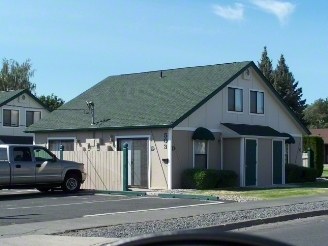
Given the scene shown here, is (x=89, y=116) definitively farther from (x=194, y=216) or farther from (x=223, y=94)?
(x=194, y=216)

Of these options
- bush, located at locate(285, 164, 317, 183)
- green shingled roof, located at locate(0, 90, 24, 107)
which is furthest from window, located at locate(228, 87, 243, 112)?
green shingled roof, located at locate(0, 90, 24, 107)

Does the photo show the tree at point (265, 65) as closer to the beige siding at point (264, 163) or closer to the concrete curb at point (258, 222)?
the beige siding at point (264, 163)

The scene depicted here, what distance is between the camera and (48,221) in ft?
48.1

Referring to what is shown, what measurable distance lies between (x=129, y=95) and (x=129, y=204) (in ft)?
39.7

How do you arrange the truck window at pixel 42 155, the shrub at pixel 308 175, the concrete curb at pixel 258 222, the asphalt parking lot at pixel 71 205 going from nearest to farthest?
the concrete curb at pixel 258 222 → the asphalt parking lot at pixel 71 205 → the truck window at pixel 42 155 → the shrub at pixel 308 175

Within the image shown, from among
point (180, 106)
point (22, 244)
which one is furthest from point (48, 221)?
point (180, 106)

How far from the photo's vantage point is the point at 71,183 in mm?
23828

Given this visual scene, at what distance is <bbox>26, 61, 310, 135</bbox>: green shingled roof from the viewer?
87.7 ft

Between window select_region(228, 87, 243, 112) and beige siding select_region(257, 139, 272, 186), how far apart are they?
6.36 feet

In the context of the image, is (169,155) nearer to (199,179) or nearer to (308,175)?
(199,179)

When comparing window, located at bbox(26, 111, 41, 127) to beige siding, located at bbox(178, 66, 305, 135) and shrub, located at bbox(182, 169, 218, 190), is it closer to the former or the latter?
beige siding, located at bbox(178, 66, 305, 135)

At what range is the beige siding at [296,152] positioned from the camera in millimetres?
33559

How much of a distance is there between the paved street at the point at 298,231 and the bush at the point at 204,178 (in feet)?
29.1

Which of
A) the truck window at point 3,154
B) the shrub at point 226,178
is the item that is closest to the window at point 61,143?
the truck window at point 3,154
